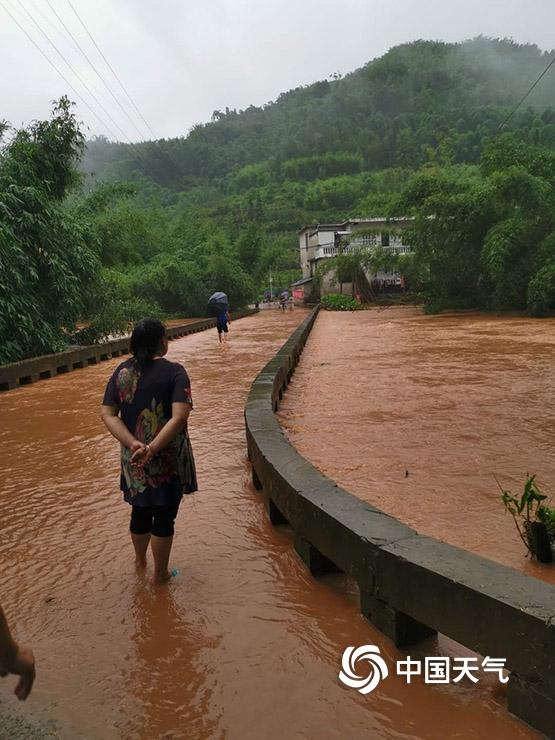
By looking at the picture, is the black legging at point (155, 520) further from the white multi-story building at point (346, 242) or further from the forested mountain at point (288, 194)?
the white multi-story building at point (346, 242)

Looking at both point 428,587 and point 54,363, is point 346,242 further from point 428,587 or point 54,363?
point 428,587

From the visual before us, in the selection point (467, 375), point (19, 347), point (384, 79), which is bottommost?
point (467, 375)

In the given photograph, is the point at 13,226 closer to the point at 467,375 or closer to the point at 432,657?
the point at 467,375

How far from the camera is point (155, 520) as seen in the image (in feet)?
10.9

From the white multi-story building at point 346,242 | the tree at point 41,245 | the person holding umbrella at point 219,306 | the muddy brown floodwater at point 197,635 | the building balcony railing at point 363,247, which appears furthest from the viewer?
the white multi-story building at point 346,242

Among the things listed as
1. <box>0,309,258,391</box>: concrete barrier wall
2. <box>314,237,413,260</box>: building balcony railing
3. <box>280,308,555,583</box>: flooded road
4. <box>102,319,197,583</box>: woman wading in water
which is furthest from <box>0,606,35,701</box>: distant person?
<box>314,237,413,260</box>: building balcony railing

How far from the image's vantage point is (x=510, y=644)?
214 centimetres

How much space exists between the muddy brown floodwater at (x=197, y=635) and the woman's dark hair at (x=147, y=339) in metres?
1.34

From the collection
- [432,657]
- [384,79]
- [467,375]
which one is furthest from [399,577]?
[384,79]

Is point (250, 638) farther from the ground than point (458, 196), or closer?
closer

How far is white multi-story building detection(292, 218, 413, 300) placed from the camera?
4744 cm

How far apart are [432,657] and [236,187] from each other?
344 ft

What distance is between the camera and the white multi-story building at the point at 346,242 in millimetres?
47438

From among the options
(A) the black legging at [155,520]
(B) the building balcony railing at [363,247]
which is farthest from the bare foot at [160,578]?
(B) the building balcony railing at [363,247]
